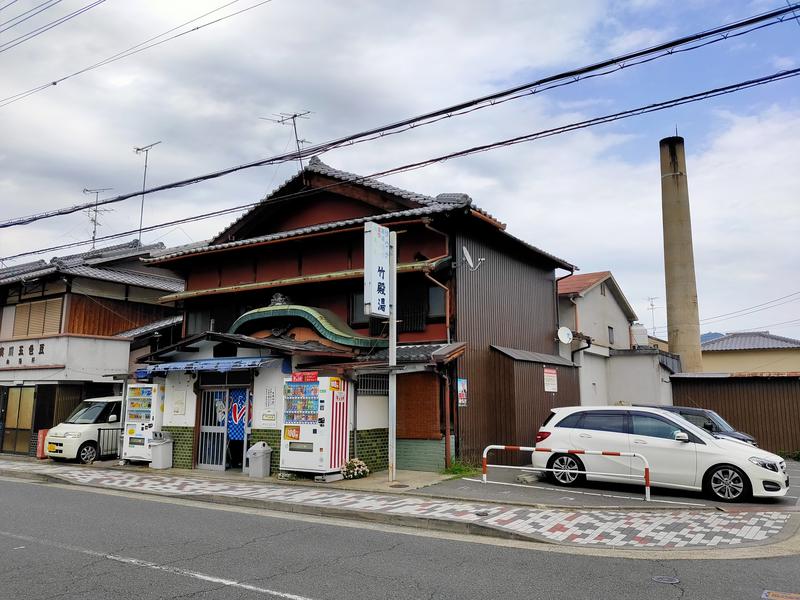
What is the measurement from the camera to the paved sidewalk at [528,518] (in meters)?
8.21


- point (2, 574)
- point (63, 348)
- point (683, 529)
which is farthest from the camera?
point (63, 348)

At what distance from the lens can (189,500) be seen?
39.2 ft

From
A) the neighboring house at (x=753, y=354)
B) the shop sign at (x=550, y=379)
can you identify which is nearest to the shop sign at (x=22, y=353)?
the shop sign at (x=550, y=379)

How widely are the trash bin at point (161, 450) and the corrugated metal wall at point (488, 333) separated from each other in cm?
795

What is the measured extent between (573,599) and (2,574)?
5997mm

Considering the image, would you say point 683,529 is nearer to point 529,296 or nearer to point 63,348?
point 529,296

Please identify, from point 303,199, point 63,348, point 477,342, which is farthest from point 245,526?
point 63,348

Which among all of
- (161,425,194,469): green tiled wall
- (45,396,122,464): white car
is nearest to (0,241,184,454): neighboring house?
(45,396,122,464): white car

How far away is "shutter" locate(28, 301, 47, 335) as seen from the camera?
2262cm

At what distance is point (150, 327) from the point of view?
23.5 m

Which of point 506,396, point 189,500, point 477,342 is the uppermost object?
point 477,342

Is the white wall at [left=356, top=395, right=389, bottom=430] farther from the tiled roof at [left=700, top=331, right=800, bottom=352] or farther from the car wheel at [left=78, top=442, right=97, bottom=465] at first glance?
the tiled roof at [left=700, top=331, right=800, bottom=352]

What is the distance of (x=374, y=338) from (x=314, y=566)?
933cm

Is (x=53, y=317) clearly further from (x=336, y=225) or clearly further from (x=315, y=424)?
(x=315, y=424)
